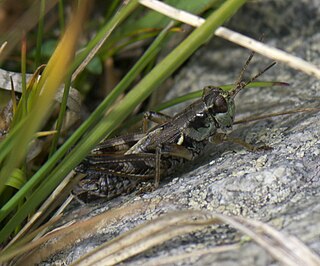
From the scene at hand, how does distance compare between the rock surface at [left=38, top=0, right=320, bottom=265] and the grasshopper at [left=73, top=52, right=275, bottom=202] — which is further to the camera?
the grasshopper at [left=73, top=52, right=275, bottom=202]

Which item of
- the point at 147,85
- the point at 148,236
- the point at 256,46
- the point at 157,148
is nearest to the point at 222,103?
the point at 157,148

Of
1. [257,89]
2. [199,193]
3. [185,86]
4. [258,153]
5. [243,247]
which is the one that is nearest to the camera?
[243,247]

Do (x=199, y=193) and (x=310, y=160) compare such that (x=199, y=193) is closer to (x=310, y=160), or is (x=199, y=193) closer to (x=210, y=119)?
(x=310, y=160)

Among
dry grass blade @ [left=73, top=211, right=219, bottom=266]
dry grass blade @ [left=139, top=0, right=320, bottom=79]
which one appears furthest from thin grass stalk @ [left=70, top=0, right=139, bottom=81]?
dry grass blade @ [left=73, top=211, right=219, bottom=266]

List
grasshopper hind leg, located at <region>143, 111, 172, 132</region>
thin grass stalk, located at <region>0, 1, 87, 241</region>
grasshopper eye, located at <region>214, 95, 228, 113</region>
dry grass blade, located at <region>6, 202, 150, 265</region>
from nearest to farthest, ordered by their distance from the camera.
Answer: thin grass stalk, located at <region>0, 1, 87, 241</region> < dry grass blade, located at <region>6, 202, 150, 265</region> < grasshopper eye, located at <region>214, 95, 228, 113</region> < grasshopper hind leg, located at <region>143, 111, 172, 132</region>

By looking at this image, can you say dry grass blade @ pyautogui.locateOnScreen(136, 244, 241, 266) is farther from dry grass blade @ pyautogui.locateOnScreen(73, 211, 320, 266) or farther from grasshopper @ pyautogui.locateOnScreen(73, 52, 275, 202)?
grasshopper @ pyautogui.locateOnScreen(73, 52, 275, 202)

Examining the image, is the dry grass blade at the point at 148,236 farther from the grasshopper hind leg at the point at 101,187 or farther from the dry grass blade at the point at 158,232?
the grasshopper hind leg at the point at 101,187

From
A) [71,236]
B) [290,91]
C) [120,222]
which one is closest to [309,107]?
[290,91]

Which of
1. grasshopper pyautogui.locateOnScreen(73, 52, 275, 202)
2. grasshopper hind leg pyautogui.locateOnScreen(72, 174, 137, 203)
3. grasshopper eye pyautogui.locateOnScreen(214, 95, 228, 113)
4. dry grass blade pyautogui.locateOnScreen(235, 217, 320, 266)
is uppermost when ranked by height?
grasshopper eye pyautogui.locateOnScreen(214, 95, 228, 113)
